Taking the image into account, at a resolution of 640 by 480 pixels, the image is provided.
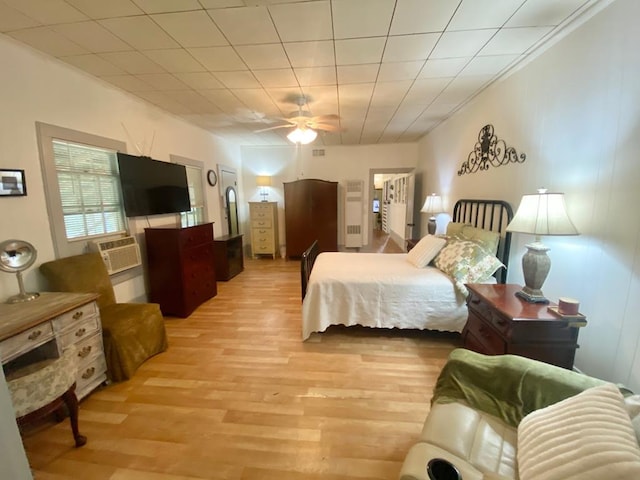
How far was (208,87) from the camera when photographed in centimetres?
287

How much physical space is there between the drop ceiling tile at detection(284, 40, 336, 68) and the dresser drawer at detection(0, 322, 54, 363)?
2558 mm

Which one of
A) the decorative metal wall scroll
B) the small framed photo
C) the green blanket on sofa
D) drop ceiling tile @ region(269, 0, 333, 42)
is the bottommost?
the green blanket on sofa

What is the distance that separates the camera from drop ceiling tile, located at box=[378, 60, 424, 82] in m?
2.40

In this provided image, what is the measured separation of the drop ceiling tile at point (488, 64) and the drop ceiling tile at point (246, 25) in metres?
1.78

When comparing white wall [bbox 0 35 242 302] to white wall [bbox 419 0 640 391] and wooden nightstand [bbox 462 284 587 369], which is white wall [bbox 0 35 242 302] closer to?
wooden nightstand [bbox 462 284 587 369]

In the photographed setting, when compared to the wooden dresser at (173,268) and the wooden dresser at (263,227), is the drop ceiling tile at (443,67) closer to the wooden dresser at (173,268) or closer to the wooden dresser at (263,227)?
the wooden dresser at (173,268)

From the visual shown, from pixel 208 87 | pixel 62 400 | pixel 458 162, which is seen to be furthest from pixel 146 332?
pixel 458 162

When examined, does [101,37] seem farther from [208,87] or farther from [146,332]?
[146,332]

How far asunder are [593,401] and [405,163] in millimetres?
5471

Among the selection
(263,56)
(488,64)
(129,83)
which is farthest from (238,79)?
(488,64)

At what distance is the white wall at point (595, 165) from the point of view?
4.76ft

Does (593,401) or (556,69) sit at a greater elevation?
(556,69)

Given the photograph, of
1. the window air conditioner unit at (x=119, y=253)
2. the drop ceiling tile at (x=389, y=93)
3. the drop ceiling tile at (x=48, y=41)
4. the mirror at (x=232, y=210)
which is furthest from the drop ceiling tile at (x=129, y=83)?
the mirror at (x=232, y=210)

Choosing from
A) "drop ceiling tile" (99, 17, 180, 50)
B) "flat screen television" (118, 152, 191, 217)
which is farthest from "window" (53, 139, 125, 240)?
"drop ceiling tile" (99, 17, 180, 50)
